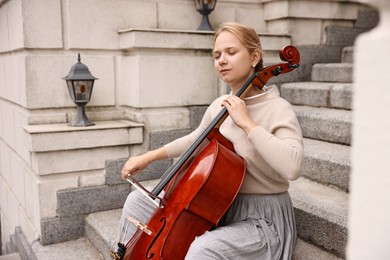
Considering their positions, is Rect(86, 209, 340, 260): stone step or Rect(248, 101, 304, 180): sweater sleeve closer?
Rect(248, 101, 304, 180): sweater sleeve

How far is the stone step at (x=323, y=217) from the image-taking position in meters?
1.99

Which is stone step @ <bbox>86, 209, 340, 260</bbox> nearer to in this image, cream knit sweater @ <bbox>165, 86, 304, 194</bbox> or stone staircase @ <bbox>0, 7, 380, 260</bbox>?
stone staircase @ <bbox>0, 7, 380, 260</bbox>

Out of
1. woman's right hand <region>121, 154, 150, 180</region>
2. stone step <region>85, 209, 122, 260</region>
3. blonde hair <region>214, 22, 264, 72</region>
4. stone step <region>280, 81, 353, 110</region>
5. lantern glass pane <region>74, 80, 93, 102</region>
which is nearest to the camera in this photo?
blonde hair <region>214, 22, 264, 72</region>

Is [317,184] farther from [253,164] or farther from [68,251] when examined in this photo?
[68,251]

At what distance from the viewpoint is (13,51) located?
3.21 meters

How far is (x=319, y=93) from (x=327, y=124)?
0.43m

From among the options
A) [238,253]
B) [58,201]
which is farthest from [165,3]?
[238,253]

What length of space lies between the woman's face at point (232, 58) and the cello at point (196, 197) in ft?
0.27

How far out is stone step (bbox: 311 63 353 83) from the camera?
328cm

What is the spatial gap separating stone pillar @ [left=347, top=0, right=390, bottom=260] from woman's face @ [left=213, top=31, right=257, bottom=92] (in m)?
1.16

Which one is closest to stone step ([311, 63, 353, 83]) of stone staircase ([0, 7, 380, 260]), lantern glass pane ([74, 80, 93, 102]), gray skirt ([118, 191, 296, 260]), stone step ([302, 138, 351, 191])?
stone staircase ([0, 7, 380, 260])

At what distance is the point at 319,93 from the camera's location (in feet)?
10.4

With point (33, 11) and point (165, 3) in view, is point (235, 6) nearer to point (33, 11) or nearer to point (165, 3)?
point (165, 3)

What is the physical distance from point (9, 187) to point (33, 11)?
180 centimetres
